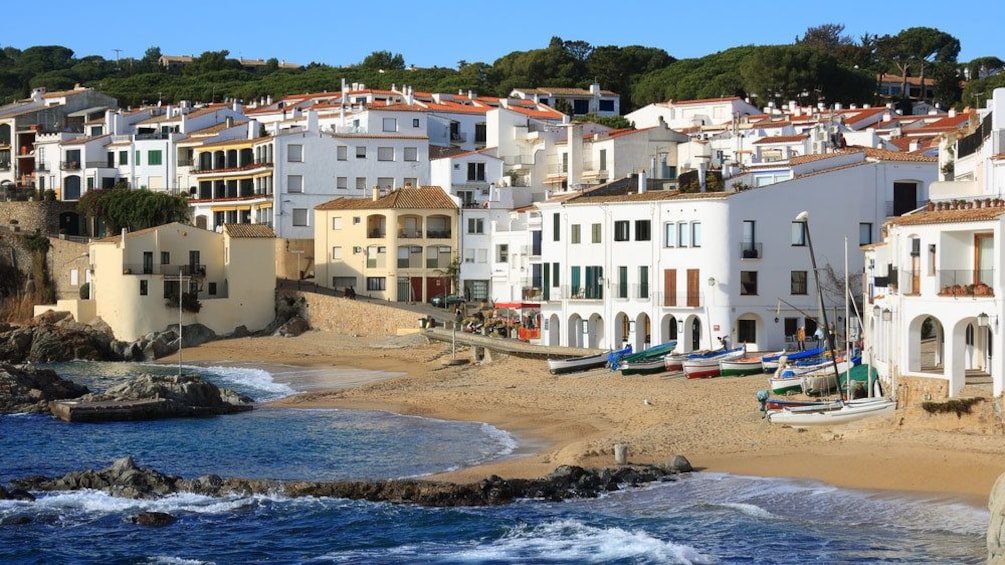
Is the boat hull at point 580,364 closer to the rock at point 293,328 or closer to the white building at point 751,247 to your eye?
the white building at point 751,247

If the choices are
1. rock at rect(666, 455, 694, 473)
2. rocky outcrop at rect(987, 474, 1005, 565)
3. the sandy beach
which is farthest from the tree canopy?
rocky outcrop at rect(987, 474, 1005, 565)

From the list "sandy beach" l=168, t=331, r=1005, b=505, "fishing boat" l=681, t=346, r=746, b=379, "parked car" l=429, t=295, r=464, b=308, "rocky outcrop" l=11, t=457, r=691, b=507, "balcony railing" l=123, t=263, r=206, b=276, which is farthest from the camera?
"balcony railing" l=123, t=263, r=206, b=276

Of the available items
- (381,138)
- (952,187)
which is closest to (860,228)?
(952,187)

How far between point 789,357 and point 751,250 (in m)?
8.09

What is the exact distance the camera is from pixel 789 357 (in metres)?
47.1

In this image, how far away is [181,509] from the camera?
32.8m

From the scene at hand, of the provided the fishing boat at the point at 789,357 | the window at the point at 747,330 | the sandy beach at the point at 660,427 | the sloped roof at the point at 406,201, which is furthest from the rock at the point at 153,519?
the sloped roof at the point at 406,201

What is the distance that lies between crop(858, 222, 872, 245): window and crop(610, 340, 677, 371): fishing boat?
8169 mm

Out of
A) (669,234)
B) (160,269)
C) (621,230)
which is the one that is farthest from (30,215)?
(669,234)

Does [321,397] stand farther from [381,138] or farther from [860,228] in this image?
[381,138]

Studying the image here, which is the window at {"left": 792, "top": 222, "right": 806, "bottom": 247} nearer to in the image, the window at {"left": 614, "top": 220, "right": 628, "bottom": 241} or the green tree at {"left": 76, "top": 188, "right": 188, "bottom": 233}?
the window at {"left": 614, "top": 220, "right": 628, "bottom": 241}

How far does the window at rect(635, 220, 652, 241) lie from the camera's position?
5709cm

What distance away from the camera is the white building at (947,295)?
34.3m

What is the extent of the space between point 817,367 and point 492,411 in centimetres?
1066
